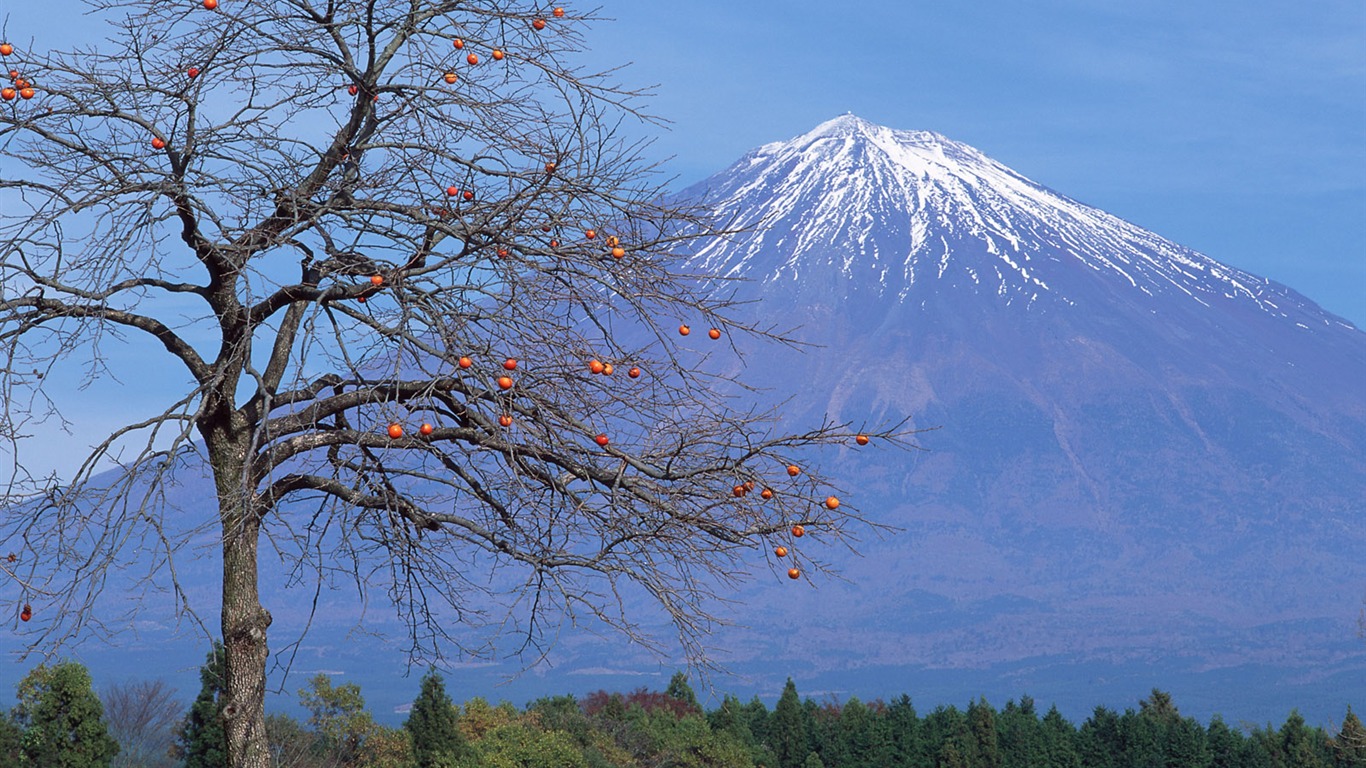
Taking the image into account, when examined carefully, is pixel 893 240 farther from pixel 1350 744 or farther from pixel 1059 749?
pixel 1350 744

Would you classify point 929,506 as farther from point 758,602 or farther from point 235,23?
point 235,23

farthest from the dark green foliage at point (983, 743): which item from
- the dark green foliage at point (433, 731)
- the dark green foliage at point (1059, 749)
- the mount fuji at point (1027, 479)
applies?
the mount fuji at point (1027, 479)

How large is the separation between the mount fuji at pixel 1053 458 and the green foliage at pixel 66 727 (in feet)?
472

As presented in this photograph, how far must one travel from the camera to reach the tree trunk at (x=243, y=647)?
8297 mm

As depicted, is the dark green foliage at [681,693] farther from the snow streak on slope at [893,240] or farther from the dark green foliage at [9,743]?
the snow streak on slope at [893,240]

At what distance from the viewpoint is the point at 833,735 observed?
37750 mm

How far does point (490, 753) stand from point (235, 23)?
603 inches

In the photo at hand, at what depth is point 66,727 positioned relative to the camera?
1967 cm

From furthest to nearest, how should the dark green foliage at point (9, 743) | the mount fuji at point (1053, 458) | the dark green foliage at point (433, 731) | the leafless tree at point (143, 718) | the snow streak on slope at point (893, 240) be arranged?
1. the snow streak on slope at point (893, 240)
2. the mount fuji at point (1053, 458)
3. the leafless tree at point (143, 718)
4. the dark green foliage at point (433, 731)
5. the dark green foliage at point (9, 743)

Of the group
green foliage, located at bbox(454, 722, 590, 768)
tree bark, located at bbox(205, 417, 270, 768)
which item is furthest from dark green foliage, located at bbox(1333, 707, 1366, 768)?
tree bark, located at bbox(205, 417, 270, 768)

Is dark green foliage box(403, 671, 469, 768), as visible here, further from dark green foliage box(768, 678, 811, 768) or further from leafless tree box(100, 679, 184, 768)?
leafless tree box(100, 679, 184, 768)

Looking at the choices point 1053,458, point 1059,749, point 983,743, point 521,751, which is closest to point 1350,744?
point 1059,749

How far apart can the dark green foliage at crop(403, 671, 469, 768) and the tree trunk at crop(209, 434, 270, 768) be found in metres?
15.2

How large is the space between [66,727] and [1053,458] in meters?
170
